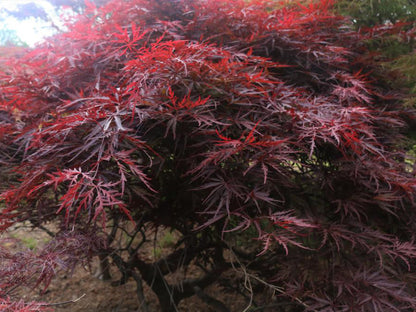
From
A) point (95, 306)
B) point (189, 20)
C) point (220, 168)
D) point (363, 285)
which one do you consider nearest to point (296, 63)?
point (189, 20)

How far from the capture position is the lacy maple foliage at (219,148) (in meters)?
1.33

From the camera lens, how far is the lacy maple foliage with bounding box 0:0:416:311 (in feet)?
4.37

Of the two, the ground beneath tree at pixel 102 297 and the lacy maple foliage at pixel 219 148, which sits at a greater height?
the lacy maple foliage at pixel 219 148

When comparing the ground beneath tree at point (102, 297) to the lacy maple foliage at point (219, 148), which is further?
the ground beneath tree at point (102, 297)

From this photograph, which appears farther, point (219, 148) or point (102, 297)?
point (102, 297)

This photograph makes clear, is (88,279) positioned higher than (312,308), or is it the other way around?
(312,308)

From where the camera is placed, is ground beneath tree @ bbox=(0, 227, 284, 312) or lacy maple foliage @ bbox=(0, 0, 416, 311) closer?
lacy maple foliage @ bbox=(0, 0, 416, 311)

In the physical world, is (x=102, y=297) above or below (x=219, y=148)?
below

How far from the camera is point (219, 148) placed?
1.40 meters

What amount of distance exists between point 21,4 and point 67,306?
5.66 m

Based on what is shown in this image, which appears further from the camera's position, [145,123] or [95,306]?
[95,306]

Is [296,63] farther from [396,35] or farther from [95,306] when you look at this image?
[95,306]

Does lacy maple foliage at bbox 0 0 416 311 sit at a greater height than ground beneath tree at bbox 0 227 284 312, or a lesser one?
greater

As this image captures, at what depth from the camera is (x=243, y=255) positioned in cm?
237
